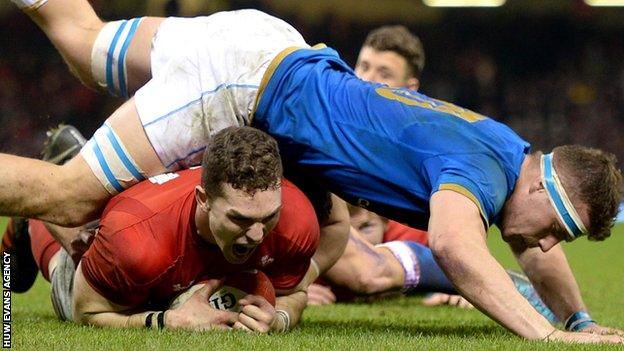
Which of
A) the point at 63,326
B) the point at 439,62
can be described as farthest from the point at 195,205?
the point at 439,62

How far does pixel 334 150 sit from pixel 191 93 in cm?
60

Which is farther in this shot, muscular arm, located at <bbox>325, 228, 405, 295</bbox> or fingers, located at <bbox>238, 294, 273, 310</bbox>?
muscular arm, located at <bbox>325, 228, 405, 295</bbox>

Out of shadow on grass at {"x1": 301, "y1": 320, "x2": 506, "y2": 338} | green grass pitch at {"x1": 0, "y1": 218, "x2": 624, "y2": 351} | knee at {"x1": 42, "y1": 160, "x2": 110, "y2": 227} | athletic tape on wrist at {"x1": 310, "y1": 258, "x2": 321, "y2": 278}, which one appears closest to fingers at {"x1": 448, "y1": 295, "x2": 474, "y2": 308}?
green grass pitch at {"x1": 0, "y1": 218, "x2": 624, "y2": 351}

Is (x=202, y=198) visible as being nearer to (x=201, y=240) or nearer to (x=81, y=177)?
(x=201, y=240)

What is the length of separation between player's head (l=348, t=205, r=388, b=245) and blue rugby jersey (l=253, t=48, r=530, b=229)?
2.15 m

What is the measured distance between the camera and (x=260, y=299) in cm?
475

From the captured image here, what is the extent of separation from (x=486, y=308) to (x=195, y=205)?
1.09 m

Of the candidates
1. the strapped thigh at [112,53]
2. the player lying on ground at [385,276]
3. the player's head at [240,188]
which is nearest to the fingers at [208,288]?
the player's head at [240,188]

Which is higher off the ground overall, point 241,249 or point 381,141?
point 381,141

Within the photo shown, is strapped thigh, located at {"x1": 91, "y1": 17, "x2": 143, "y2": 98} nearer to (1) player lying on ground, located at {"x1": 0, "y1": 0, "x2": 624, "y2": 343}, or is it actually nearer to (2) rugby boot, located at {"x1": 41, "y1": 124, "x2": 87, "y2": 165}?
(1) player lying on ground, located at {"x1": 0, "y1": 0, "x2": 624, "y2": 343}

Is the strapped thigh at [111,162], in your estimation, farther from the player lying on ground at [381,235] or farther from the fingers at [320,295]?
the fingers at [320,295]

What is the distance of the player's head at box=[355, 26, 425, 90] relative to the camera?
25.9ft

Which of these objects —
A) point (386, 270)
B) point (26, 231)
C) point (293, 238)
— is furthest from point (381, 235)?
point (293, 238)

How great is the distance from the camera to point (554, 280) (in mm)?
5375
